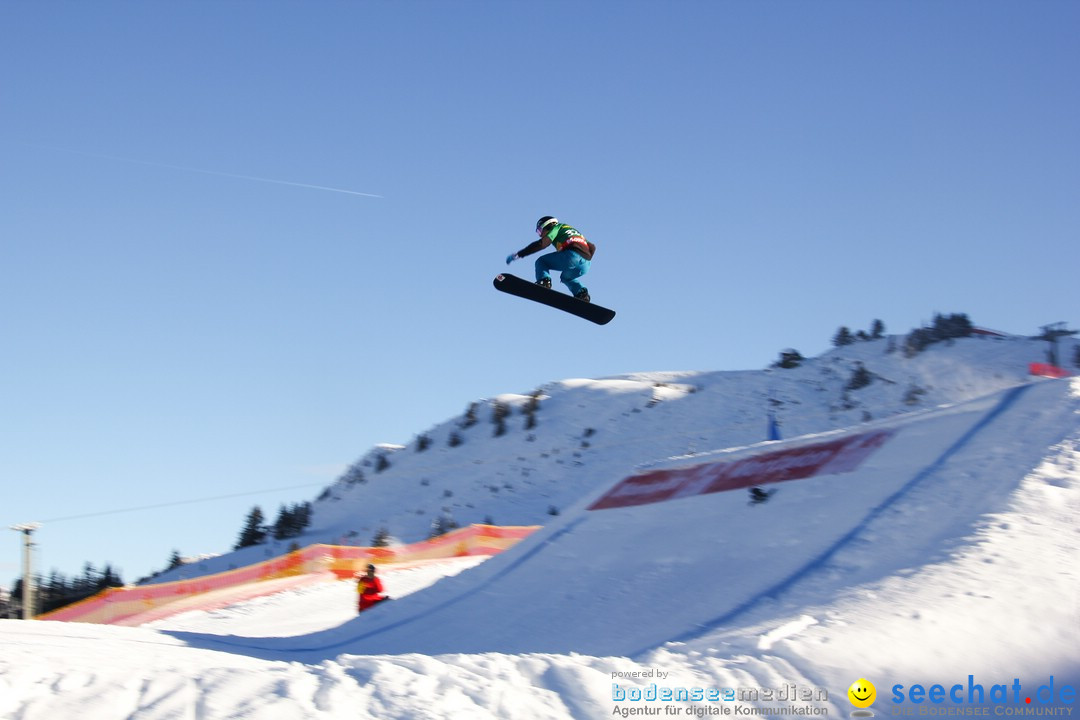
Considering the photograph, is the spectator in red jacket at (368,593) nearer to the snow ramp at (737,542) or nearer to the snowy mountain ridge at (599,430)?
the snow ramp at (737,542)

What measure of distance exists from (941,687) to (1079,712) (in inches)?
28.4

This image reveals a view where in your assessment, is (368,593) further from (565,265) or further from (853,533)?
(853,533)

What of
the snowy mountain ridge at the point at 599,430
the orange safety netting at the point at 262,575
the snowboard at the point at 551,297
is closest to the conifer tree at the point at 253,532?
the snowy mountain ridge at the point at 599,430

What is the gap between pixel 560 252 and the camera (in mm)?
10367

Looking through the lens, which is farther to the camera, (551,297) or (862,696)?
(551,297)

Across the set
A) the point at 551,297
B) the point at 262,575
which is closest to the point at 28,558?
the point at 262,575

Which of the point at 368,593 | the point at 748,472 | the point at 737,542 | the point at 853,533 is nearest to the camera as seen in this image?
the point at 853,533

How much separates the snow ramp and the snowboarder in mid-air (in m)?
3.24

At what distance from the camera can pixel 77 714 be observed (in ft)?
16.3

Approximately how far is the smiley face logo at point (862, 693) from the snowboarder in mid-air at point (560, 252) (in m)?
5.49

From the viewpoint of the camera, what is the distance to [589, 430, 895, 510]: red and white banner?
12508 mm

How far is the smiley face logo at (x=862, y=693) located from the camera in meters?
5.68

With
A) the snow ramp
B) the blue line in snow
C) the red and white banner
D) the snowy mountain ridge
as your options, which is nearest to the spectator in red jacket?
the snow ramp

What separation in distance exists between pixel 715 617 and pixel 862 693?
3.19 metres
